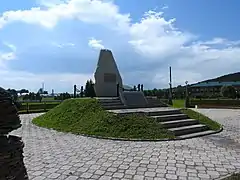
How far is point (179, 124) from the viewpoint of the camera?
11.1 m

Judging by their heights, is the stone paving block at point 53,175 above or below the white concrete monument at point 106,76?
below

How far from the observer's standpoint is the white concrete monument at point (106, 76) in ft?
58.2

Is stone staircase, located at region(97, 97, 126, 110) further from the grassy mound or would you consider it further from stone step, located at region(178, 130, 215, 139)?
stone step, located at region(178, 130, 215, 139)

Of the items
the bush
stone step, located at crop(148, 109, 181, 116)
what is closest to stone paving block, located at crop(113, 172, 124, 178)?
stone step, located at crop(148, 109, 181, 116)

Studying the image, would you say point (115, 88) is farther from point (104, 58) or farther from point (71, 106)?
point (71, 106)

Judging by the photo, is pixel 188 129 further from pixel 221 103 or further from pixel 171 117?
pixel 221 103

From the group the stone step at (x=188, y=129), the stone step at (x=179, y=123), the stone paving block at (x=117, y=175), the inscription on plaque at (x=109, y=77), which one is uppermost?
the inscription on plaque at (x=109, y=77)

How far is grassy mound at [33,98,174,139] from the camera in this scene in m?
9.59

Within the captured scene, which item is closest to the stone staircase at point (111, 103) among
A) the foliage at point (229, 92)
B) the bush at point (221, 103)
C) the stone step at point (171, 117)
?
the stone step at point (171, 117)

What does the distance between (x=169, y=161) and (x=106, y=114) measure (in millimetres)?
5408

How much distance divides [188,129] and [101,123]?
359 centimetres

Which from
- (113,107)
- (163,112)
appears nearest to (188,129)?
(163,112)

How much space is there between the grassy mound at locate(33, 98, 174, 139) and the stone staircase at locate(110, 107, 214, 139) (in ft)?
1.62

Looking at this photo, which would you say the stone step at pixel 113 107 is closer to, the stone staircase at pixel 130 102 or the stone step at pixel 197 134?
the stone staircase at pixel 130 102
